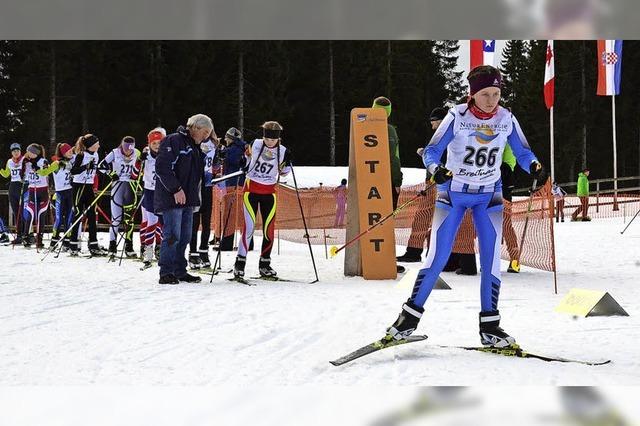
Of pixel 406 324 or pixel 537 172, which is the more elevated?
pixel 537 172

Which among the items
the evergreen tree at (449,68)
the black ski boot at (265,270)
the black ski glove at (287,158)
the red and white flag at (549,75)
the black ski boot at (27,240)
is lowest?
the black ski boot at (265,270)

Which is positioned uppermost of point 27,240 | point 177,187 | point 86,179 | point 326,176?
point 326,176

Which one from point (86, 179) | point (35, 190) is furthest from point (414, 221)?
point (35, 190)

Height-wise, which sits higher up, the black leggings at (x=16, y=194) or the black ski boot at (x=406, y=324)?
the black leggings at (x=16, y=194)

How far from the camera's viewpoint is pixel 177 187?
696cm

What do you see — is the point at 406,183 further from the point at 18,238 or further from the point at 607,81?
the point at 18,238

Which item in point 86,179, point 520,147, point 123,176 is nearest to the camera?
point 520,147

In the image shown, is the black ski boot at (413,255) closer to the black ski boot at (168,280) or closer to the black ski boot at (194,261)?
the black ski boot at (194,261)

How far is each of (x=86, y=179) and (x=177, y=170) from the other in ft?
11.3

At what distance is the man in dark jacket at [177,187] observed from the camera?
23.0 ft

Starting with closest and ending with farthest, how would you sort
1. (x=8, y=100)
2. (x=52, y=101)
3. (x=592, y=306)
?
(x=592, y=306), (x=8, y=100), (x=52, y=101)

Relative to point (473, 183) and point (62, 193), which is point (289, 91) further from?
point (473, 183)

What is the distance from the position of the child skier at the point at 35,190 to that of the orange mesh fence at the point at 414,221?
3.02 metres

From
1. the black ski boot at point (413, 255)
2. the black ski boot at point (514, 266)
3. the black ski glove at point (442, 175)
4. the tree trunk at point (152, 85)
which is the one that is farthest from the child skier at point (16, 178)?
the tree trunk at point (152, 85)
